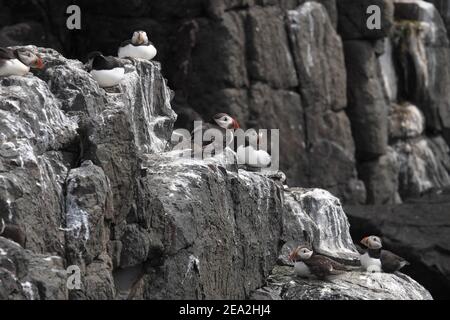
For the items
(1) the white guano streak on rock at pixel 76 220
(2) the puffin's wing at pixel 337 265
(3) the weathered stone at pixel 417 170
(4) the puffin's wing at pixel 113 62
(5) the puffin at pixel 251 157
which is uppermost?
(4) the puffin's wing at pixel 113 62

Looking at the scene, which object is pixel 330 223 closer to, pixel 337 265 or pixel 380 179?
pixel 337 265

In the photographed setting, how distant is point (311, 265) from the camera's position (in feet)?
38.5

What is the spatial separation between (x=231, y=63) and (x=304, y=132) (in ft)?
8.36

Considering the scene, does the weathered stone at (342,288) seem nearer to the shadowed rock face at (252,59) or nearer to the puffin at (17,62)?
the puffin at (17,62)

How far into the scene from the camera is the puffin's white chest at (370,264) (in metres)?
12.6

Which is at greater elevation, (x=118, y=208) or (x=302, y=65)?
(x=118, y=208)

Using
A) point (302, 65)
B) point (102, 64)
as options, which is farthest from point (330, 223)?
point (302, 65)

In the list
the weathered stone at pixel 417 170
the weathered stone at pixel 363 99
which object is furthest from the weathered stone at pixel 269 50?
the weathered stone at pixel 417 170

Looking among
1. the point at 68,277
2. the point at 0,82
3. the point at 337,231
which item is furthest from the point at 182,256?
the point at 337,231

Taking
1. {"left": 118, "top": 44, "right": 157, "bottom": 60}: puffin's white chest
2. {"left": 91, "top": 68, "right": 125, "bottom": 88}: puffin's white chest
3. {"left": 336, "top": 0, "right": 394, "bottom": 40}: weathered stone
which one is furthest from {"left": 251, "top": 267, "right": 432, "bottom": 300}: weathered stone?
{"left": 336, "top": 0, "right": 394, "bottom": 40}: weathered stone

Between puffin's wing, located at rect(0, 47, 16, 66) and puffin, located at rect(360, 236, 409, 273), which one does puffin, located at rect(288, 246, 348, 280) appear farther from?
puffin's wing, located at rect(0, 47, 16, 66)

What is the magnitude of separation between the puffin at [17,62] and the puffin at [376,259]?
Answer: 4.64m

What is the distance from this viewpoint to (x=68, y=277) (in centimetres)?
897

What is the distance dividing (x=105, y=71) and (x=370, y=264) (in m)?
3.88
